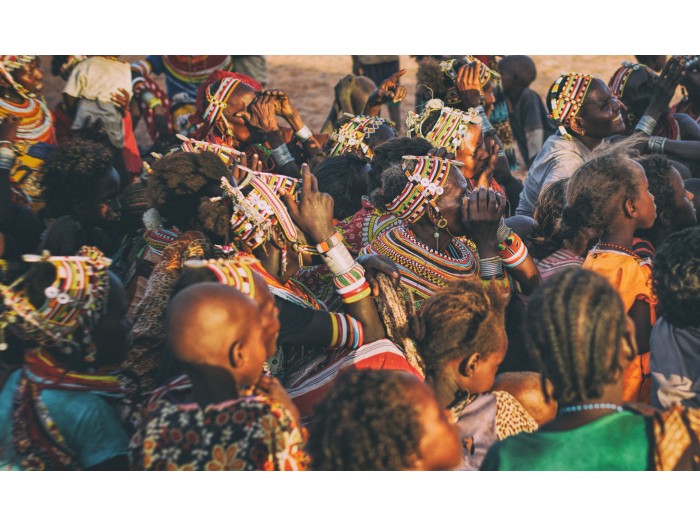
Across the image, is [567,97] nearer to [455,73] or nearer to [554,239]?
[455,73]

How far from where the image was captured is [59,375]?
290cm

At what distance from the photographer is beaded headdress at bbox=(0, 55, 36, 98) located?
5160mm

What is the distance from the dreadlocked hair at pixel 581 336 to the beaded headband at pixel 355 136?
3.18m

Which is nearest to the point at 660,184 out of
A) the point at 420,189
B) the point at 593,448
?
the point at 420,189

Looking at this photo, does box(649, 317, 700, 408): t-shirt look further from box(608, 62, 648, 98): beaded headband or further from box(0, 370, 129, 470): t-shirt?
box(608, 62, 648, 98): beaded headband

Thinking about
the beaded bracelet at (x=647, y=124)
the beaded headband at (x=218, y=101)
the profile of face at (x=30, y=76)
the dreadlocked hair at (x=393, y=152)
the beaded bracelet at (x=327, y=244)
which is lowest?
the beaded bracelet at (x=647, y=124)

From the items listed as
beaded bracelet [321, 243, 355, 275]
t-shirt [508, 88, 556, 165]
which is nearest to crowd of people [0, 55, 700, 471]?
beaded bracelet [321, 243, 355, 275]

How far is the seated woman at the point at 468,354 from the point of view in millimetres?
2980

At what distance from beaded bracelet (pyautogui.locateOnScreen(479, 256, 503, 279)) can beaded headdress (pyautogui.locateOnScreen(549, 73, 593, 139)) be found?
6.63 feet

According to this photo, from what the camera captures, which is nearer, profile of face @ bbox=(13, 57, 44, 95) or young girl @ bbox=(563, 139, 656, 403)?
young girl @ bbox=(563, 139, 656, 403)

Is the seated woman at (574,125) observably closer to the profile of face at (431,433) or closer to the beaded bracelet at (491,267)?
the beaded bracelet at (491,267)

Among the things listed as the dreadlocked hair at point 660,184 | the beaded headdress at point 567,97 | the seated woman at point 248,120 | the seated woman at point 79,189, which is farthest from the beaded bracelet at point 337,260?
the beaded headdress at point 567,97

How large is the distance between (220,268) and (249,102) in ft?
9.42

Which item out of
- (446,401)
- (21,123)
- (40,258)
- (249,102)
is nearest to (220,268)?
(40,258)
